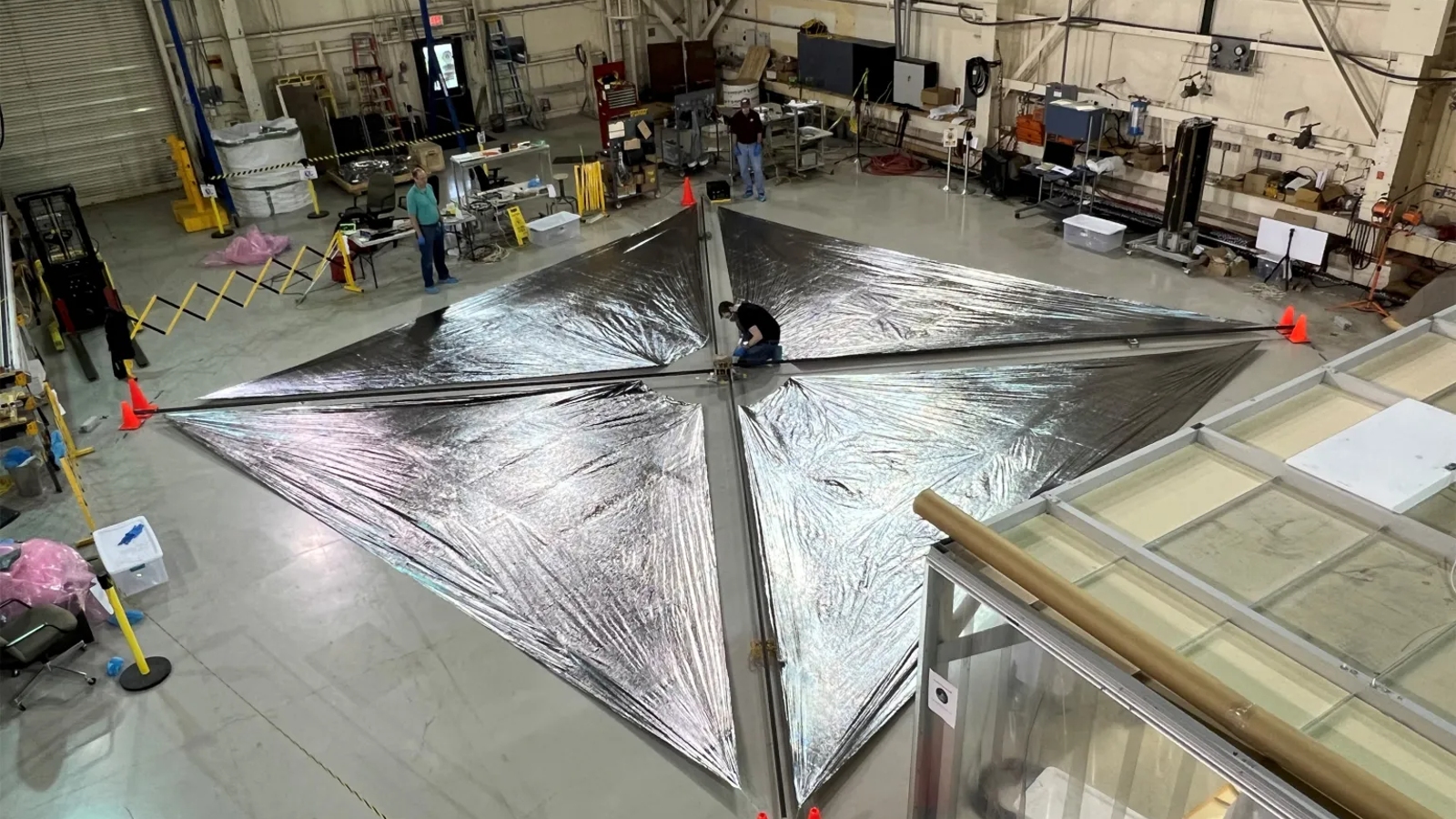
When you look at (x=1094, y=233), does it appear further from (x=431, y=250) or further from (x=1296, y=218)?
(x=431, y=250)

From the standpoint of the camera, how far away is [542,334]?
975 centimetres

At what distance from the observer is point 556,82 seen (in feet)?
60.8

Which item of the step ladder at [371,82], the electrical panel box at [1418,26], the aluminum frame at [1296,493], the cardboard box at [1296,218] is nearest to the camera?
the aluminum frame at [1296,493]

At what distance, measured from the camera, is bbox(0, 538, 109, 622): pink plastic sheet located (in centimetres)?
617

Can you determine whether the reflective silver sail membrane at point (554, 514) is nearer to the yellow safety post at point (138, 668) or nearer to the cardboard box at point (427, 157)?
the yellow safety post at point (138, 668)

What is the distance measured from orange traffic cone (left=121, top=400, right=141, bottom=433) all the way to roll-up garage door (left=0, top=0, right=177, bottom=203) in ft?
25.7

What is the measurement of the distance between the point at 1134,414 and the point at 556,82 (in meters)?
14.1

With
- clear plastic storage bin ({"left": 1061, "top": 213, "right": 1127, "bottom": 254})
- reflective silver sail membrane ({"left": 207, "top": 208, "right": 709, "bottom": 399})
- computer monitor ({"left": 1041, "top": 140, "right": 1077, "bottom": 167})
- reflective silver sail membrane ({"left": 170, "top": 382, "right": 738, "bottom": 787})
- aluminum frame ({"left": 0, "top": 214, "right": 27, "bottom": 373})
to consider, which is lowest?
reflective silver sail membrane ({"left": 170, "top": 382, "right": 738, "bottom": 787})

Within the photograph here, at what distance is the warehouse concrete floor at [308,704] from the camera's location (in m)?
5.10

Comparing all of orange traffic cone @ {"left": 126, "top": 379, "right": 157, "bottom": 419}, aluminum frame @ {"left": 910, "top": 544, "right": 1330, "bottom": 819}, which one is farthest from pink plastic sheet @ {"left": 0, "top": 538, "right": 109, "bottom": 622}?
aluminum frame @ {"left": 910, "top": 544, "right": 1330, "bottom": 819}

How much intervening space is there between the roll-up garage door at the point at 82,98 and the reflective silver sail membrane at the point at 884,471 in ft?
40.2

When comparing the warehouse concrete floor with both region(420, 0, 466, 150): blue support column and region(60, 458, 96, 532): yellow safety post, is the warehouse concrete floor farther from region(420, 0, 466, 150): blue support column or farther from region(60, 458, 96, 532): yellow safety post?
region(420, 0, 466, 150): blue support column

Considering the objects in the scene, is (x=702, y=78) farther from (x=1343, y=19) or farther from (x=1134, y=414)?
(x=1134, y=414)

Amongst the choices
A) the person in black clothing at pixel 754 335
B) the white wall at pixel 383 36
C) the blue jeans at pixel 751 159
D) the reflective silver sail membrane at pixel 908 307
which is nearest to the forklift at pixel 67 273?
the white wall at pixel 383 36
